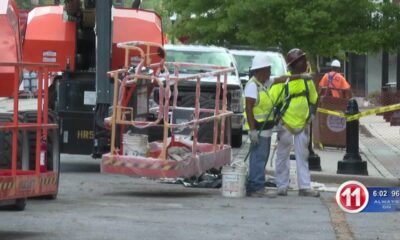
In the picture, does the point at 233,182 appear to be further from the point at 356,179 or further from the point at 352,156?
the point at 352,156

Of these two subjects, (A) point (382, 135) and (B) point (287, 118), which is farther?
(A) point (382, 135)

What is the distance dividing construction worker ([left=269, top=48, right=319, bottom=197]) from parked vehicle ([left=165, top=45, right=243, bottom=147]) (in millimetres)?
5571

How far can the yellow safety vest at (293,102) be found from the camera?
13453 mm

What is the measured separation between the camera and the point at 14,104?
8.93 meters

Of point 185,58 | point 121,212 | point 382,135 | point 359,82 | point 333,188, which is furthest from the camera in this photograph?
point 359,82

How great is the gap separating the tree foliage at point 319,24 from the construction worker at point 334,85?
2.71 feet

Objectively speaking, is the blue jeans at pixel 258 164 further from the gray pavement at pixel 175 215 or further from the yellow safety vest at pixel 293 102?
the yellow safety vest at pixel 293 102

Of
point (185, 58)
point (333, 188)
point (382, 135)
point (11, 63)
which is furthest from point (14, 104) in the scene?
point (382, 135)

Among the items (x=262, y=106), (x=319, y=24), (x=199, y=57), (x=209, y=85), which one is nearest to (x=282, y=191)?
(x=262, y=106)

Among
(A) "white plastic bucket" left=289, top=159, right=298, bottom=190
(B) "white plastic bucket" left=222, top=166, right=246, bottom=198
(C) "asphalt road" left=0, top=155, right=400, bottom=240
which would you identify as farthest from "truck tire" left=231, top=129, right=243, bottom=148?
(B) "white plastic bucket" left=222, top=166, right=246, bottom=198

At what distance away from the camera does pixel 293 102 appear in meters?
13.5

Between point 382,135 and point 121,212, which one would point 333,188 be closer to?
point 121,212

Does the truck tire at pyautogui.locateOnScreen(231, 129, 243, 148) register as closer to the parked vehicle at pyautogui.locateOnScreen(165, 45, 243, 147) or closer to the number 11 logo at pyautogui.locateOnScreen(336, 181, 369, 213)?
the parked vehicle at pyautogui.locateOnScreen(165, 45, 243, 147)

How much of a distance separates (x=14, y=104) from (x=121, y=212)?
2.82m
